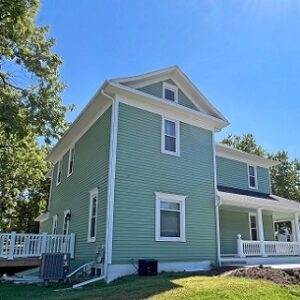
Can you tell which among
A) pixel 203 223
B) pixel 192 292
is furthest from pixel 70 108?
pixel 192 292

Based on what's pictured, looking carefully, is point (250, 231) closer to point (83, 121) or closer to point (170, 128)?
point (170, 128)

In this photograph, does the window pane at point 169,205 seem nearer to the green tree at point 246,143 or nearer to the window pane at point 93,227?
the window pane at point 93,227

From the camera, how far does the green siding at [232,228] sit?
17672mm

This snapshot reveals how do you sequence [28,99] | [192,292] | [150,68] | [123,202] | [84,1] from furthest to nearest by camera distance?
[28,99], [150,68], [84,1], [123,202], [192,292]

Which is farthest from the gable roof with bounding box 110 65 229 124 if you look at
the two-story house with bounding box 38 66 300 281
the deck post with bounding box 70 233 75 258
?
the deck post with bounding box 70 233 75 258

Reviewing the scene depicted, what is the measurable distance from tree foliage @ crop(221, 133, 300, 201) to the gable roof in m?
26.8

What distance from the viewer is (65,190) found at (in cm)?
1811

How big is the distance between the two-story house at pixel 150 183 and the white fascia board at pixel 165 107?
0.04m

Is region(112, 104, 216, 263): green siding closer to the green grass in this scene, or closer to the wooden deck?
the green grass

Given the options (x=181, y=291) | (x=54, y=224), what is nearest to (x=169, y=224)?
(x=181, y=291)

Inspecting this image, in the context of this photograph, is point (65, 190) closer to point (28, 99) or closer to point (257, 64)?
point (28, 99)

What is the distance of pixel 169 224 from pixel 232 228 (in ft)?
21.4

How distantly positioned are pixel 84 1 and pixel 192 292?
10887 mm

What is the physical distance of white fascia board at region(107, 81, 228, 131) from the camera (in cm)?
1273
